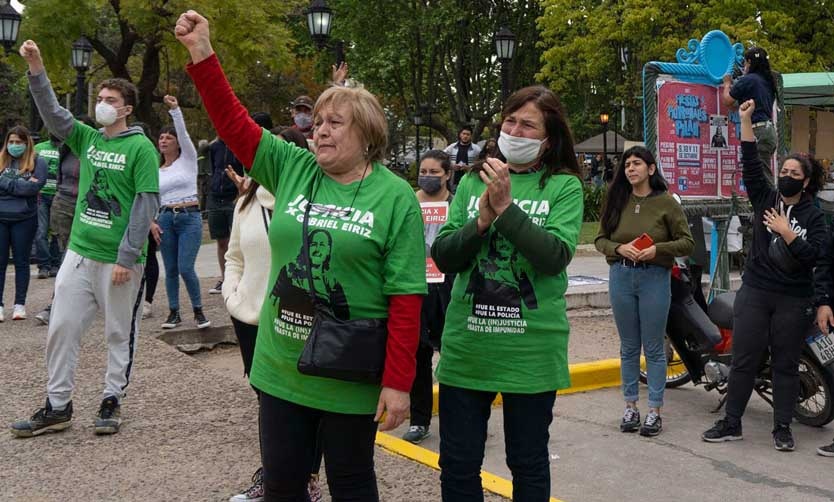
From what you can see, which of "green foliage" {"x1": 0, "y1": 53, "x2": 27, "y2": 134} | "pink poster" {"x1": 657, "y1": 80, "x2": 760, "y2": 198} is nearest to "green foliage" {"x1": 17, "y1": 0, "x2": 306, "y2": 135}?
"green foliage" {"x1": 0, "y1": 53, "x2": 27, "y2": 134}

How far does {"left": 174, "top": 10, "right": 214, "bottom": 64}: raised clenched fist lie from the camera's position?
302cm

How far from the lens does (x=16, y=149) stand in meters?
9.76

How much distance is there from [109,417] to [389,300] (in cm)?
311

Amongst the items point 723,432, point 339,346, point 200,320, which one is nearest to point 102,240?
point 339,346

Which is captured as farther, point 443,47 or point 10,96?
point 10,96

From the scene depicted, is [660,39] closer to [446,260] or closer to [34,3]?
[34,3]

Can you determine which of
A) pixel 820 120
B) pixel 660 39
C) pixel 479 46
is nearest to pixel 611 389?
pixel 820 120

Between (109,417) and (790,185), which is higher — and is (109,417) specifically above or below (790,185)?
below

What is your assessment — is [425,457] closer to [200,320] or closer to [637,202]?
[637,202]

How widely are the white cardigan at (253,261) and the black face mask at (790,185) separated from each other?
320 cm

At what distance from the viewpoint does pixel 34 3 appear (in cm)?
2583

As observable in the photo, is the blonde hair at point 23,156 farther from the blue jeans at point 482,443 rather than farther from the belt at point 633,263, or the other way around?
the blue jeans at point 482,443

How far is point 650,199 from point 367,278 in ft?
11.7

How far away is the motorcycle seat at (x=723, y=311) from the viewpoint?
668 centimetres
